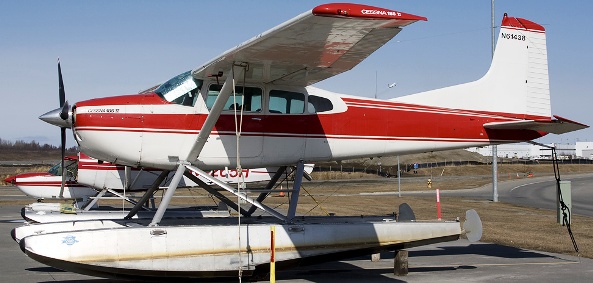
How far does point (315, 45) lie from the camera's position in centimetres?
938

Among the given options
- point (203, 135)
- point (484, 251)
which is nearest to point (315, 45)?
point (203, 135)

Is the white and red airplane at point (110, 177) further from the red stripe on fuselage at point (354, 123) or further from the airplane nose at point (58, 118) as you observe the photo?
the airplane nose at point (58, 118)

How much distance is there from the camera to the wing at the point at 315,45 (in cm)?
814

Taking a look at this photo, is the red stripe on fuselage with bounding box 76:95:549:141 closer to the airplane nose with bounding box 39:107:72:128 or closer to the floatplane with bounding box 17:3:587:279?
the floatplane with bounding box 17:3:587:279

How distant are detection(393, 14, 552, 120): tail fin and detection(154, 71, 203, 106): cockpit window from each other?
202 inches

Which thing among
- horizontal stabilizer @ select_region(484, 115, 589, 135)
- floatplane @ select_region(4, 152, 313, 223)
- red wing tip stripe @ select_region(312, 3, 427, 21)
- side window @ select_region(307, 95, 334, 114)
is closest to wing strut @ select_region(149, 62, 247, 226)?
side window @ select_region(307, 95, 334, 114)

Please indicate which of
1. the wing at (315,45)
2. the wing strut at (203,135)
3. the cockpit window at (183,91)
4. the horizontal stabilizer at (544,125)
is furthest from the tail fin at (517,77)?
the cockpit window at (183,91)

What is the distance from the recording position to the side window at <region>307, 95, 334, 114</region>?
454 inches

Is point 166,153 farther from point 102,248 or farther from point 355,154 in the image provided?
point 355,154

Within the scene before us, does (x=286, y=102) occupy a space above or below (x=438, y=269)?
above

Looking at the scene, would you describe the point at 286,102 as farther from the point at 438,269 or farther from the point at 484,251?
the point at 484,251

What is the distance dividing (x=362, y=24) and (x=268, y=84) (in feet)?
9.80

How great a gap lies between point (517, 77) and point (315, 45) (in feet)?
18.6

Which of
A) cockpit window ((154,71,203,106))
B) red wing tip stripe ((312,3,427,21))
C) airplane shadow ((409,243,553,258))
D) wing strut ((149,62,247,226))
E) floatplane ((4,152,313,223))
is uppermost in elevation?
red wing tip stripe ((312,3,427,21))
